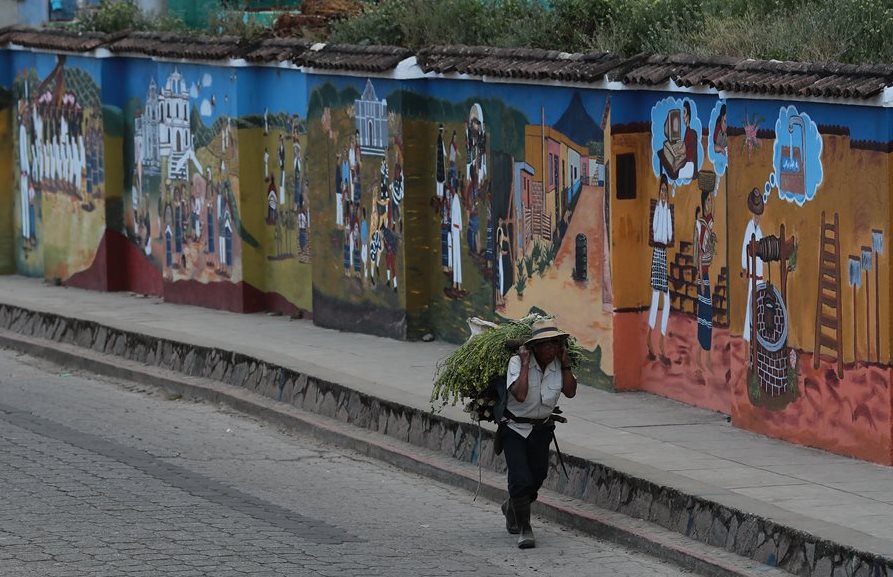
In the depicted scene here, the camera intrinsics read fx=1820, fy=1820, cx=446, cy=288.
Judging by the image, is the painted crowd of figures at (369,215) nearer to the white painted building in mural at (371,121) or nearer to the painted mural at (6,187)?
the white painted building in mural at (371,121)

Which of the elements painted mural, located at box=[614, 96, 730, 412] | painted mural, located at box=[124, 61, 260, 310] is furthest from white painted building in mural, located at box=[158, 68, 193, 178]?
painted mural, located at box=[614, 96, 730, 412]

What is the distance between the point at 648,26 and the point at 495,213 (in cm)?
240

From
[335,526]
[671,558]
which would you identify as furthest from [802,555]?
[335,526]

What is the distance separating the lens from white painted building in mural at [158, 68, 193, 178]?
75.9 ft

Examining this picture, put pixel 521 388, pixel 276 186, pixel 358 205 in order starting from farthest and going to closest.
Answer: pixel 276 186, pixel 358 205, pixel 521 388

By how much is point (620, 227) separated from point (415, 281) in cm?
388

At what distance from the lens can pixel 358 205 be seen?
65.9 feet

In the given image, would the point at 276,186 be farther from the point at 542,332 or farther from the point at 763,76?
the point at 542,332

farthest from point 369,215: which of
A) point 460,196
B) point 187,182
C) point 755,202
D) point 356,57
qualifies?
point 755,202

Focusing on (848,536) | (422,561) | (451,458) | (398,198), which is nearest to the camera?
(848,536)

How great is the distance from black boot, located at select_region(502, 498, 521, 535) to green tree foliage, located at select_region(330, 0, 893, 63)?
492 cm

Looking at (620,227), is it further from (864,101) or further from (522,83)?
(864,101)

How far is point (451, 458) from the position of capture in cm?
1462

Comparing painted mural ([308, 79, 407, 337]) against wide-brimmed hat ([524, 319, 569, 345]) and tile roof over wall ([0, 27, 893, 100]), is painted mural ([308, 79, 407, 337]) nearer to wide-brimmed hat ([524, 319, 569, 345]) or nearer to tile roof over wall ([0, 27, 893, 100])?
tile roof over wall ([0, 27, 893, 100])
